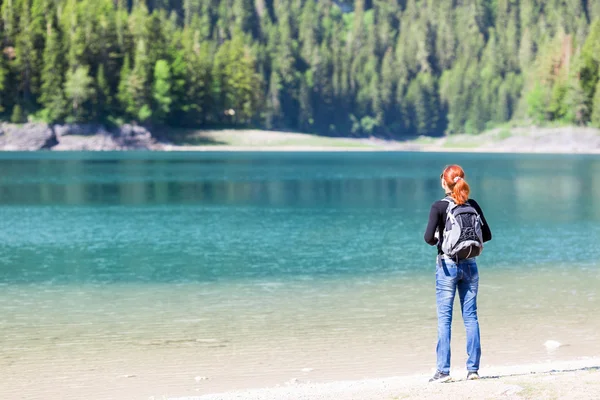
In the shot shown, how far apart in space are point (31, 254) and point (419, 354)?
1891 centimetres

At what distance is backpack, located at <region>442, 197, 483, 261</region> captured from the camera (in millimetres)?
11852

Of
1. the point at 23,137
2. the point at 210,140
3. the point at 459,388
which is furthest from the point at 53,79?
the point at 459,388

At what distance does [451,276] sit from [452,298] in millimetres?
364

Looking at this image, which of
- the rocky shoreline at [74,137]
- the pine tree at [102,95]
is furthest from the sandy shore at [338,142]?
the pine tree at [102,95]

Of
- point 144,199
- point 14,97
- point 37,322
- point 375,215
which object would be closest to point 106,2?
point 14,97

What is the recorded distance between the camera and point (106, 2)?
579 ft

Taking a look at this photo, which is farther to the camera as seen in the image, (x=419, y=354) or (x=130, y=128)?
(x=130, y=128)

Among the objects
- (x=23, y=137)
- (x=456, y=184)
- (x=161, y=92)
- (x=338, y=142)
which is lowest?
(x=338, y=142)

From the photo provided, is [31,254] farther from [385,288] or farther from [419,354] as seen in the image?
[419,354]

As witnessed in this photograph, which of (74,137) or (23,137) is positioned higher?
(23,137)

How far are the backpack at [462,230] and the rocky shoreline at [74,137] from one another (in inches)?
5772

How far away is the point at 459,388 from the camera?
38.6ft

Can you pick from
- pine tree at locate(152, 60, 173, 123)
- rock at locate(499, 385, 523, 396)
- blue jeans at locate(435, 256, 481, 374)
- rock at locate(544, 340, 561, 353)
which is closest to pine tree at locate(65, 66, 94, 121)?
pine tree at locate(152, 60, 173, 123)

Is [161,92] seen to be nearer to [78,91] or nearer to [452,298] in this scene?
[78,91]
